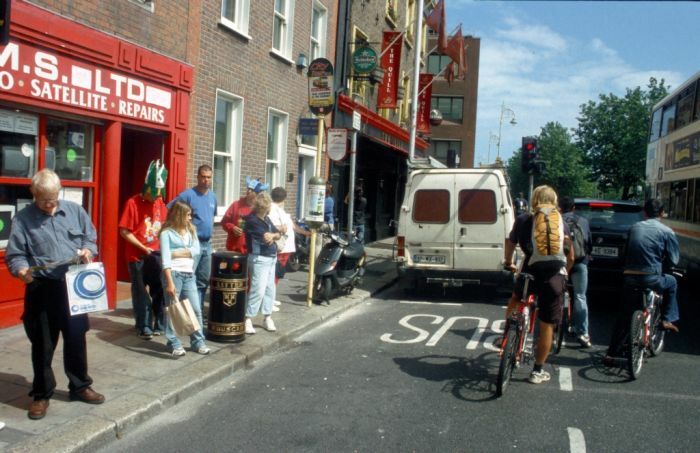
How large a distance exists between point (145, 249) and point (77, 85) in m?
2.36

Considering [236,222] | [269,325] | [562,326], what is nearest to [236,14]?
[236,222]

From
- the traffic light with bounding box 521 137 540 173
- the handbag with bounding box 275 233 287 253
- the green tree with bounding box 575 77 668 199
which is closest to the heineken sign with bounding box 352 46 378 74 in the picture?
the traffic light with bounding box 521 137 540 173

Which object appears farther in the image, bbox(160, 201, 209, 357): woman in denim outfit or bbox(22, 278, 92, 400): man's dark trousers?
bbox(160, 201, 209, 357): woman in denim outfit

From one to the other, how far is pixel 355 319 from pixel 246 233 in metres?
2.45

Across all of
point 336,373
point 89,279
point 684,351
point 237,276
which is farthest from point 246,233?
point 684,351

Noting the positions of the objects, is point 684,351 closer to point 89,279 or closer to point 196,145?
point 89,279

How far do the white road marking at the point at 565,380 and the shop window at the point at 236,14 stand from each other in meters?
8.00

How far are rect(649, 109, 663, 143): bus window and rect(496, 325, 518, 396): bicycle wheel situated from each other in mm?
10535

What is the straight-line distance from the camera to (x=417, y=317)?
30.5ft

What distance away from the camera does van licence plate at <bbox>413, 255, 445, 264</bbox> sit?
35.4 feet

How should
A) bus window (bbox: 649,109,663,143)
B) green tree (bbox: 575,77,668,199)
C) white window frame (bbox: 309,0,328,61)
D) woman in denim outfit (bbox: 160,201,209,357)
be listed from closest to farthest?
woman in denim outfit (bbox: 160,201,209,357) → bus window (bbox: 649,109,663,143) → white window frame (bbox: 309,0,328,61) → green tree (bbox: 575,77,668,199)

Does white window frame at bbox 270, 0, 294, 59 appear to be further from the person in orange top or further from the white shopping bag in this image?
the white shopping bag

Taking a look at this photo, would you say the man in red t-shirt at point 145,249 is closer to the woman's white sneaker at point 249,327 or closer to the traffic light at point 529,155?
the woman's white sneaker at point 249,327

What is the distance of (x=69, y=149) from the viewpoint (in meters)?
7.76
